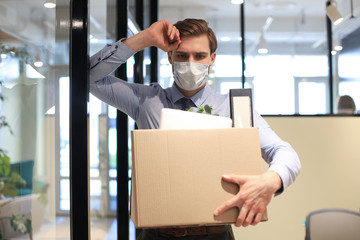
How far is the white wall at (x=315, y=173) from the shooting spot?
4145mm

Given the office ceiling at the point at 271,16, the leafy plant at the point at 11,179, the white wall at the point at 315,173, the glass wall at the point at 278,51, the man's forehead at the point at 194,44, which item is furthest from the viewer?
the office ceiling at the point at 271,16

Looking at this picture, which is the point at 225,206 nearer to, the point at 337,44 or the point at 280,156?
the point at 280,156

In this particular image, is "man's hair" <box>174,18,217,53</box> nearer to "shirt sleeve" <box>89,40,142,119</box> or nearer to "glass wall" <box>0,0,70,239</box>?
"shirt sleeve" <box>89,40,142,119</box>

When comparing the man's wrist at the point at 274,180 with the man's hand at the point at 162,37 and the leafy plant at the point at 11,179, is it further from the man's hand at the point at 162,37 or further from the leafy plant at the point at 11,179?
the leafy plant at the point at 11,179

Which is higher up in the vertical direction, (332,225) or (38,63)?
(38,63)

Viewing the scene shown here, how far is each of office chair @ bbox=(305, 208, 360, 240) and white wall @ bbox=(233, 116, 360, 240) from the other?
1.31m

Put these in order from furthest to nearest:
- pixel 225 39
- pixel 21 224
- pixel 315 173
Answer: pixel 225 39 < pixel 315 173 < pixel 21 224

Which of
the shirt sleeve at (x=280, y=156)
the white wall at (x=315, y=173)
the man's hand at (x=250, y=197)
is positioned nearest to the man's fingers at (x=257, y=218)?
the man's hand at (x=250, y=197)

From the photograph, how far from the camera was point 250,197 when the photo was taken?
118cm

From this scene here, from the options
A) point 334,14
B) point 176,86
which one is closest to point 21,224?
point 176,86

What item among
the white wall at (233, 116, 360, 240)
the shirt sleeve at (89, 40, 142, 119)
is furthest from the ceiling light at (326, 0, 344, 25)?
the shirt sleeve at (89, 40, 142, 119)

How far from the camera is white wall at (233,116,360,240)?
4.14 m

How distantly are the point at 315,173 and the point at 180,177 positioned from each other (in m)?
3.31

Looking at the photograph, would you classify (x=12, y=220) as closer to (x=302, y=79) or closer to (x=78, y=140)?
(x=78, y=140)
